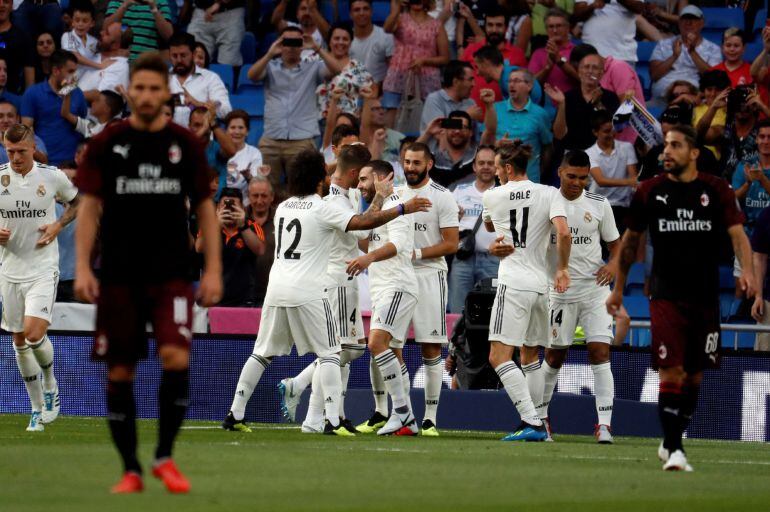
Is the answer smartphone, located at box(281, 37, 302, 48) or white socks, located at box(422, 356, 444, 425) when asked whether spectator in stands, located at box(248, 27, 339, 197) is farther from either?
white socks, located at box(422, 356, 444, 425)

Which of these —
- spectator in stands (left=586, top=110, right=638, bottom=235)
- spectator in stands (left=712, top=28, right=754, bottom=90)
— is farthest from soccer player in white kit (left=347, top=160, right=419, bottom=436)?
spectator in stands (left=712, top=28, right=754, bottom=90)

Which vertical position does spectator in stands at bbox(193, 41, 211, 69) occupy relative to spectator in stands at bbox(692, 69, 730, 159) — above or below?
above

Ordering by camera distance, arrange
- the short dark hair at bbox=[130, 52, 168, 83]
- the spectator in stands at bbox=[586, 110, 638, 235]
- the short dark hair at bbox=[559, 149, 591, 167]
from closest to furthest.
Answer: the short dark hair at bbox=[130, 52, 168, 83] < the short dark hair at bbox=[559, 149, 591, 167] < the spectator in stands at bbox=[586, 110, 638, 235]

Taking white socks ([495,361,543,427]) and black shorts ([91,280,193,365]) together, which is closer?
black shorts ([91,280,193,365])

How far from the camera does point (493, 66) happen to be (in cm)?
1909

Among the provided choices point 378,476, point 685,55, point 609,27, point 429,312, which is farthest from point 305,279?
point 685,55

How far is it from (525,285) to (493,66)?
23.4 feet

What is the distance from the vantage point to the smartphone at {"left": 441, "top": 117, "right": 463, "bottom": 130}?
18156mm

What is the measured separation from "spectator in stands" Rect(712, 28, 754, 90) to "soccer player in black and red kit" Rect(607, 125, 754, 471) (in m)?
9.83

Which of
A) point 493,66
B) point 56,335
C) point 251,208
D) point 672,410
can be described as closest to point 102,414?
point 56,335

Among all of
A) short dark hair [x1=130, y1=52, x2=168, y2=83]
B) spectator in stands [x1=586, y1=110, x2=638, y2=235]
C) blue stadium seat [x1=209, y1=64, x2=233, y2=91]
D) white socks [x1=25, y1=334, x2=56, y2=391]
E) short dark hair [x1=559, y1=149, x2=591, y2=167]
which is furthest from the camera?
blue stadium seat [x1=209, y1=64, x2=233, y2=91]

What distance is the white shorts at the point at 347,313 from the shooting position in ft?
43.9

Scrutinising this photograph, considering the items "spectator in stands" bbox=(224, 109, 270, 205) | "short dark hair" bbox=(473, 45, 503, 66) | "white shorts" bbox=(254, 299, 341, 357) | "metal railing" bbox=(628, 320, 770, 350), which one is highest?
"short dark hair" bbox=(473, 45, 503, 66)

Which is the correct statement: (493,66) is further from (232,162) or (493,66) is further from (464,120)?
(232,162)
